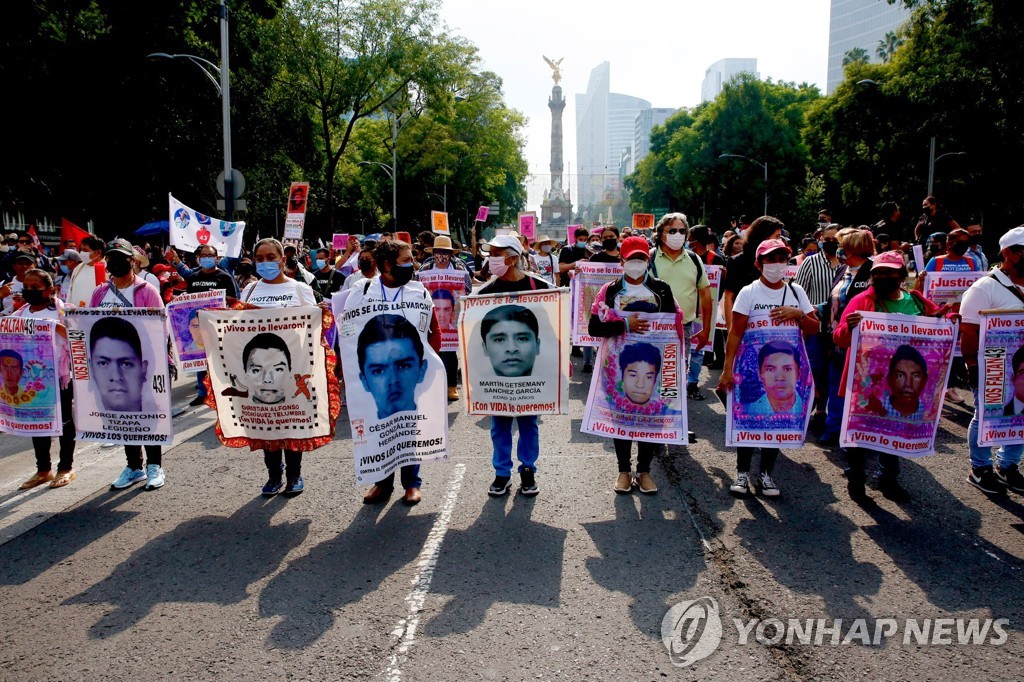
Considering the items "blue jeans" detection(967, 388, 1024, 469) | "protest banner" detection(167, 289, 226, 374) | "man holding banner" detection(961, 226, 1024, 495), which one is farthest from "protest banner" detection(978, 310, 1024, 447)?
"protest banner" detection(167, 289, 226, 374)

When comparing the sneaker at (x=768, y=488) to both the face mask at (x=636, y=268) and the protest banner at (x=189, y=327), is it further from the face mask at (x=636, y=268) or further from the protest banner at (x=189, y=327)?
the protest banner at (x=189, y=327)

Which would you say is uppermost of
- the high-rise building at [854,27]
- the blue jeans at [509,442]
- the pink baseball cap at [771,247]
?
the high-rise building at [854,27]

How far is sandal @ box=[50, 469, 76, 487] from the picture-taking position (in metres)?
6.41

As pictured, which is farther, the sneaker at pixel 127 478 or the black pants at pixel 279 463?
the sneaker at pixel 127 478

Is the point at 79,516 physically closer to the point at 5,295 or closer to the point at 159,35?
the point at 5,295

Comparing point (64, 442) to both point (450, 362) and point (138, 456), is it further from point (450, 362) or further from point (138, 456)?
point (450, 362)

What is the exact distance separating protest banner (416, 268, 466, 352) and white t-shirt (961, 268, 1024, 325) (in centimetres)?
559

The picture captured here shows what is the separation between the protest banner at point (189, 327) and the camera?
8.76 meters

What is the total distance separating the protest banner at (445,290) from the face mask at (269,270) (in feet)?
11.1

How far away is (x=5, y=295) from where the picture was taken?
7742 mm

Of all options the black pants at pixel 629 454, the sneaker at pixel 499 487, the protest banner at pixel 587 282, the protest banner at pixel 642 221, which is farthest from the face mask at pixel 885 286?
the protest banner at pixel 642 221

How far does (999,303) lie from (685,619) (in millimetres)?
3483

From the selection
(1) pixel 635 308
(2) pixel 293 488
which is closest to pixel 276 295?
(2) pixel 293 488

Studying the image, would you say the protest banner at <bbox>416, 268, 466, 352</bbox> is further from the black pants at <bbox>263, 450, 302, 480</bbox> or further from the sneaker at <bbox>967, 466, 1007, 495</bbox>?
the sneaker at <bbox>967, 466, 1007, 495</bbox>
